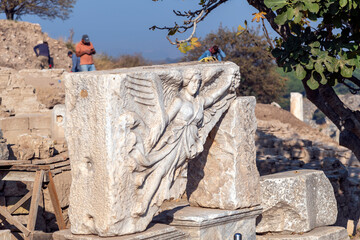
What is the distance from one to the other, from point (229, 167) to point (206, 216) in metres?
0.62

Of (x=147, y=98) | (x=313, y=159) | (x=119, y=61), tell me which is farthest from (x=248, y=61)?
(x=147, y=98)

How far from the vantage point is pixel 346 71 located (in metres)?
6.42

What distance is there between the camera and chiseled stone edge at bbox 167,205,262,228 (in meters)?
5.39

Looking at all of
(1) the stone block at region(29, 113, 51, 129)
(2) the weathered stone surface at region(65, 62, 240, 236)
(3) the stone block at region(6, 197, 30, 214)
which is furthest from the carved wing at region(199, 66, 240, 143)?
(1) the stone block at region(29, 113, 51, 129)

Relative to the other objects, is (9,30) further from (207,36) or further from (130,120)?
(130,120)

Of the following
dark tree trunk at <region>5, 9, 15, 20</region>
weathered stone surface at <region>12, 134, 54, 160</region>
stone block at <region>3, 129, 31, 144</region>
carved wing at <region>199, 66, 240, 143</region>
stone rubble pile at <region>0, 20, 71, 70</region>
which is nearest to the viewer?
carved wing at <region>199, 66, 240, 143</region>

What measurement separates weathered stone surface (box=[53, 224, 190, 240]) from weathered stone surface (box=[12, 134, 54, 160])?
4.49 meters

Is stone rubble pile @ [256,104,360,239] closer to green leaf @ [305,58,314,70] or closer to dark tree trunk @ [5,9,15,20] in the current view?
green leaf @ [305,58,314,70]

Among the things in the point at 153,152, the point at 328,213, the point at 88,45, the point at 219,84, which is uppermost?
the point at 88,45

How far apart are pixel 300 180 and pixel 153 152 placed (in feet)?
6.72

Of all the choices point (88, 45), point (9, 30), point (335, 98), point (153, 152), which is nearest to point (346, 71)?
point (335, 98)

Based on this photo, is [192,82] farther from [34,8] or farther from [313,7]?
[34,8]

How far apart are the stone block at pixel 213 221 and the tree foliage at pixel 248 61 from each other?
71.7ft

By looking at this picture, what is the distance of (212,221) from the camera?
5.50 m
